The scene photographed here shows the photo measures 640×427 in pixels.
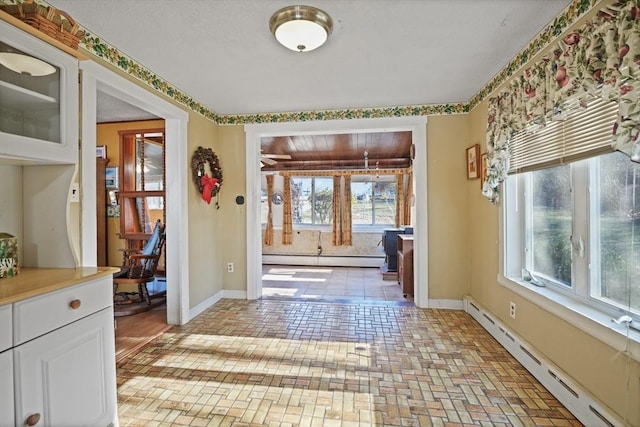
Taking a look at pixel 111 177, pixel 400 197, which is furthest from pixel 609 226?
Result: pixel 111 177

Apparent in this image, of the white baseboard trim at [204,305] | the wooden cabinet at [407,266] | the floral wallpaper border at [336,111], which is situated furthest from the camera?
the wooden cabinet at [407,266]

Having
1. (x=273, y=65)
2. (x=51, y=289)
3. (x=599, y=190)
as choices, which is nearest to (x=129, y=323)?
(x=51, y=289)

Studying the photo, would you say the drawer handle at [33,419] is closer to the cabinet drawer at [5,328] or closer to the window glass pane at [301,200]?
the cabinet drawer at [5,328]

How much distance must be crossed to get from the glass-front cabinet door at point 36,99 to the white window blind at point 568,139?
2.62m

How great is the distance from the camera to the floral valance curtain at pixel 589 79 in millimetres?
1248

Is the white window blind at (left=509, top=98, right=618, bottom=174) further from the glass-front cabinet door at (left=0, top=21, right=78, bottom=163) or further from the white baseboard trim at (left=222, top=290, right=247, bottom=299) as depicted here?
Answer: the white baseboard trim at (left=222, top=290, right=247, bottom=299)

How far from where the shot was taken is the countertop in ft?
3.63

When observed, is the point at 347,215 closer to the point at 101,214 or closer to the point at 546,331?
the point at 101,214

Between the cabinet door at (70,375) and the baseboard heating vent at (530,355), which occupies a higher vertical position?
the cabinet door at (70,375)

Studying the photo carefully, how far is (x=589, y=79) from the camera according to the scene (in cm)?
147

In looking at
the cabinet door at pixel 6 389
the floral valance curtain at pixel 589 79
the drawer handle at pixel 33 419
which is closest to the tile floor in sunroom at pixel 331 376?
the drawer handle at pixel 33 419

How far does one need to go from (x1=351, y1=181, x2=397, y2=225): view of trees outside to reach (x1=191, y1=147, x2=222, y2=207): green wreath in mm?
3727

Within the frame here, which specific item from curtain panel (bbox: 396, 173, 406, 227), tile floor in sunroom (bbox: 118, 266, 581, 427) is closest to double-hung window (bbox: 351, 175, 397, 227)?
curtain panel (bbox: 396, 173, 406, 227)

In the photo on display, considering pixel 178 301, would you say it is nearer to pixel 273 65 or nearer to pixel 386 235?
pixel 273 65
